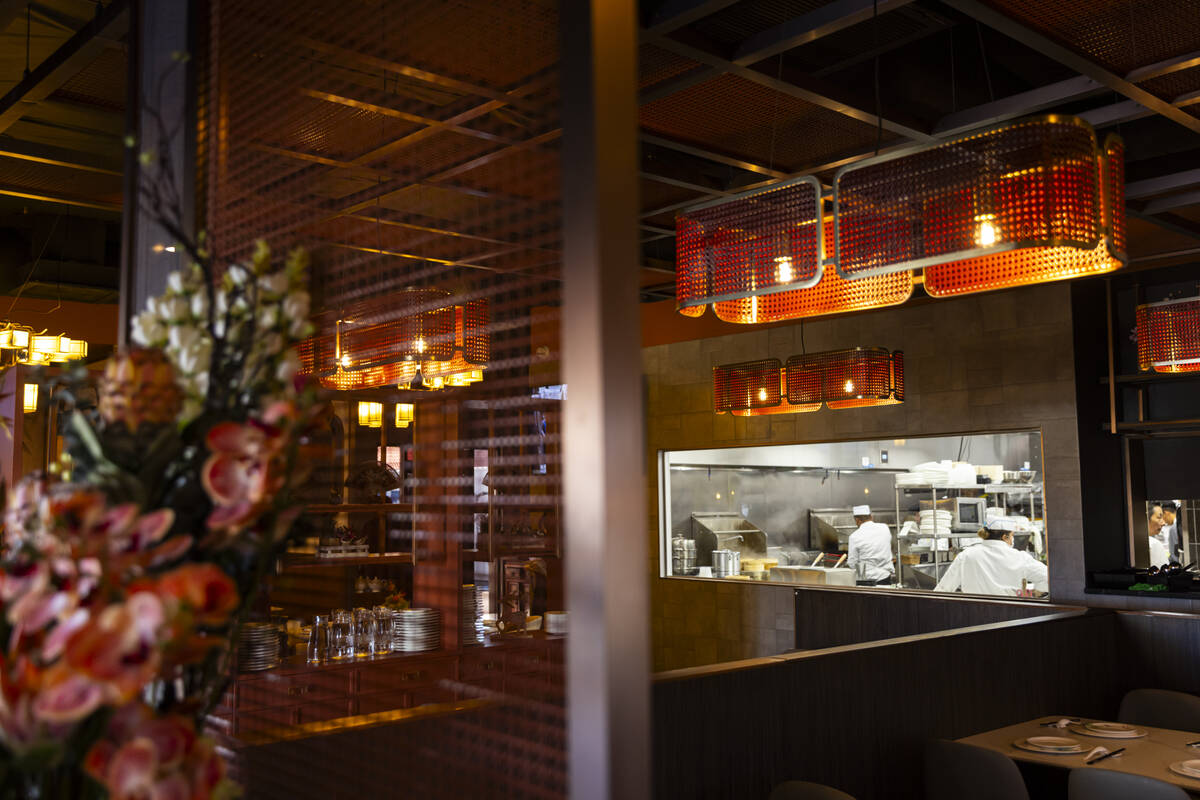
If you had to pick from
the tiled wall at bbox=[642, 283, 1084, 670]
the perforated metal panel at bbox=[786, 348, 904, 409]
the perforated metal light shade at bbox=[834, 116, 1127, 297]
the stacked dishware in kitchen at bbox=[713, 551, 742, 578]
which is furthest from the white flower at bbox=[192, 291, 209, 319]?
the stacked dishware in kitchen at bbox=[713, 551, 742, 578]

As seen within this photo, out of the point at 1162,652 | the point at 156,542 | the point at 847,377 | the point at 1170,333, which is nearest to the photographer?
the point at 156,542

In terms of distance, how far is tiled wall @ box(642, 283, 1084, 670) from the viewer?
265 inches

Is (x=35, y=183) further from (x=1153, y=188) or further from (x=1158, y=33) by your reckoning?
(x=1153, y=188)

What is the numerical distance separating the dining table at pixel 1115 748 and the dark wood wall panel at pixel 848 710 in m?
0.23

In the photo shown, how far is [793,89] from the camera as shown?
12.8 ft

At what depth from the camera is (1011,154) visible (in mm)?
2537

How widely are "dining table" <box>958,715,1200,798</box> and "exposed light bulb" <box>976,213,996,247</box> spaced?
5.87 feet

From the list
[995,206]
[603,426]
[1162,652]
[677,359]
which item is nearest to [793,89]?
[995,206]

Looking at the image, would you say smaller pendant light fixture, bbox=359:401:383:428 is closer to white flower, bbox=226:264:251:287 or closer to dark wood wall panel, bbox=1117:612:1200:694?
dark wood wall panel, bbox=1117:612:1200:694

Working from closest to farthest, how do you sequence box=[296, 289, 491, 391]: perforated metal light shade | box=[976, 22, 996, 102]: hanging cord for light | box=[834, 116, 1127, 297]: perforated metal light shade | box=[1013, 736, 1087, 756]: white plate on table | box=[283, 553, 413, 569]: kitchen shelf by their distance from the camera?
box=[296, 289, 491, 391]: perforated metal light shade → box=[834, 116, 1127, 297]: perforated metal light shade → box=[1013, 736, 1087, 756]: white plate on table → box=[976, 22, 996, 102]: hanging cord for light → box=[283, 553, 413, 569]: kitchen shelf

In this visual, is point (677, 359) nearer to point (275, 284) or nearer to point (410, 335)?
point (410, 335)

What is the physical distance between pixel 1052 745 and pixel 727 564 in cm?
523

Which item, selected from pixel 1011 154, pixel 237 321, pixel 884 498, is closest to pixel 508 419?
pixel 237 321

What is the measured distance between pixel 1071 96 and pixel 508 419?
3.77 meters
